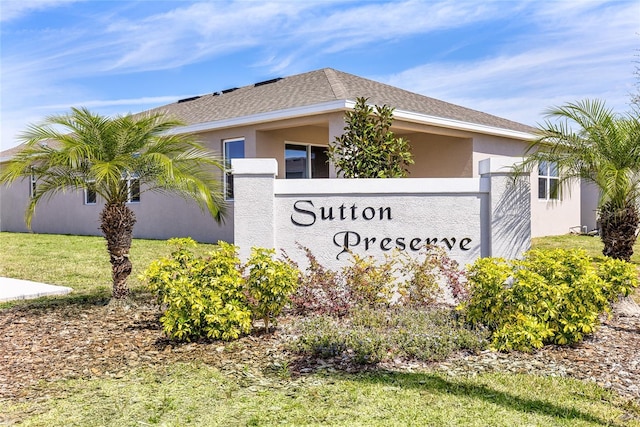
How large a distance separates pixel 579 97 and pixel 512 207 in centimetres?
224

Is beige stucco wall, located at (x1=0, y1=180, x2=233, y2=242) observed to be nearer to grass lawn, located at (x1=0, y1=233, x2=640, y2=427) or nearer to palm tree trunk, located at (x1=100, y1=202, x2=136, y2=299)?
palm tree trunk, located at (x1=100, y1=202, x2=136, y2=299)

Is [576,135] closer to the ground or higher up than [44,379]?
higher up

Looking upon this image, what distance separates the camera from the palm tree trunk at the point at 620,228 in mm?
8211

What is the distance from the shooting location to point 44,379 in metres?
5.30

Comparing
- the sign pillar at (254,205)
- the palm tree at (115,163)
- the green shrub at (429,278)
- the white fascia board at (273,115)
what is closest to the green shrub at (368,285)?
the green shrub at (429,278)

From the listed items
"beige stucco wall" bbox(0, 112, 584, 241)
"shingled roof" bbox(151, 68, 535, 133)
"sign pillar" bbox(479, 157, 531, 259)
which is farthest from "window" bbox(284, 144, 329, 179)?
"sign pillar" bbox(479, 157, 531, 259)

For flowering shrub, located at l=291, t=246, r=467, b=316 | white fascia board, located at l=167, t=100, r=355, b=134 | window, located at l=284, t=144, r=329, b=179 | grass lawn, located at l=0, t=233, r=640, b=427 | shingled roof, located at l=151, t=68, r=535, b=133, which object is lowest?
grass lawn, located at l=0, t=233, r=640, b=427

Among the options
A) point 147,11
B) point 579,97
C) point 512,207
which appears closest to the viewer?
point 512,207

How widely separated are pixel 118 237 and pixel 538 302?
5.68 m

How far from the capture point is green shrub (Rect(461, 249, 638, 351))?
5.79 meters

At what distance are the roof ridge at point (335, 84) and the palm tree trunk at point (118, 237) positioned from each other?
679 centimetres

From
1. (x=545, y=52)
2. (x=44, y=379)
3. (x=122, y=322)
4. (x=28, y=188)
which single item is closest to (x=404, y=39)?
(x=545, y=52)

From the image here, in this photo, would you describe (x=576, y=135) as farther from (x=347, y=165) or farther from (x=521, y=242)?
(x=347, y=165)

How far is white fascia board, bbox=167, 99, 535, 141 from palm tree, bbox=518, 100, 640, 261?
5.17 m
